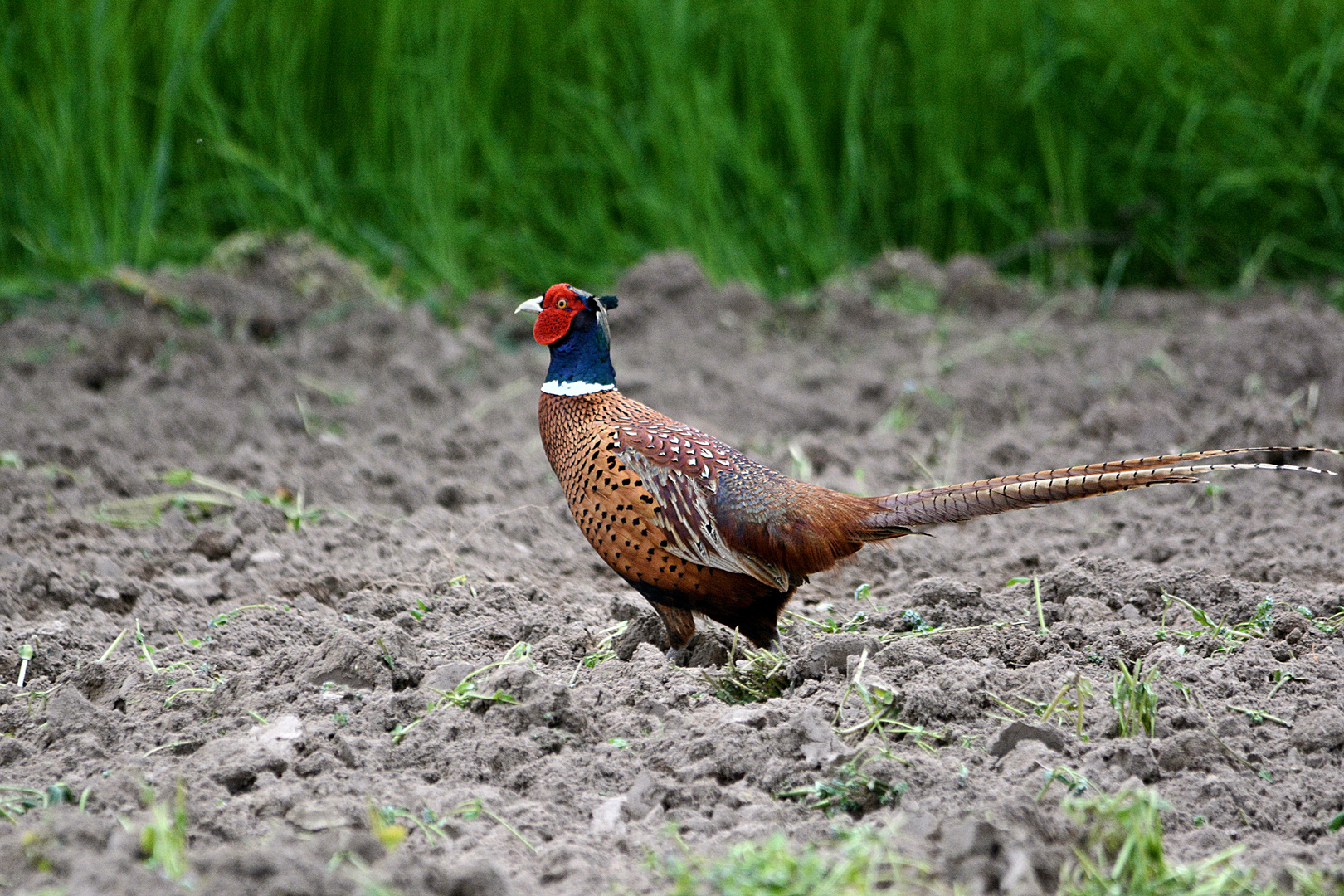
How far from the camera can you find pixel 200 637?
3.08 m

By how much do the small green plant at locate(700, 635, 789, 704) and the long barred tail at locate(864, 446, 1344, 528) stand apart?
404mm

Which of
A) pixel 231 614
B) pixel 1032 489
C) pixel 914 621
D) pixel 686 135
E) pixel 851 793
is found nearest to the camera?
pixel 851 793

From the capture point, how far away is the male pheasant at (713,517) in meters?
2.85

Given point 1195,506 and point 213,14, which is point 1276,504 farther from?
point 213,14

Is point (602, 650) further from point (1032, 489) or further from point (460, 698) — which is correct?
point (1032, 489)

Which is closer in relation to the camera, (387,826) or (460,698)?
(387,826)

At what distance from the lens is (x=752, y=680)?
9.05 ft

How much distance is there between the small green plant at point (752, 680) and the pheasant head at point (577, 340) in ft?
2.52

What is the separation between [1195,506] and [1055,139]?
10.1ft

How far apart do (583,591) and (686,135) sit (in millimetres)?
3414

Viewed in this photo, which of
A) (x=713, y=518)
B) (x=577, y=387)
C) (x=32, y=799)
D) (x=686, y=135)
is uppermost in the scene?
(x=686, y=135)

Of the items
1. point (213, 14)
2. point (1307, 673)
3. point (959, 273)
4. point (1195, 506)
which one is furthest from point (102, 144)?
point (1307, 673)

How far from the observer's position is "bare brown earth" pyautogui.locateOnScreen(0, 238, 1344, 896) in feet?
7.00

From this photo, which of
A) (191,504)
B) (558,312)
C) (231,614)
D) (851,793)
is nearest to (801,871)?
(851,793)
